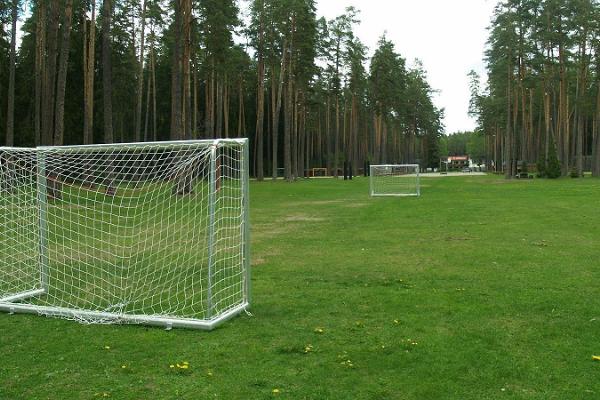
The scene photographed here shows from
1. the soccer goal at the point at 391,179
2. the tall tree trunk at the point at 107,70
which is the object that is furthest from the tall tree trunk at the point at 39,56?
the soccer goal at the point at 391,179

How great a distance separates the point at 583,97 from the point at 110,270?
43.7m

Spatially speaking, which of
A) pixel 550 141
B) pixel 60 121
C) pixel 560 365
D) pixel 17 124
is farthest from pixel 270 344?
pixel 550 141

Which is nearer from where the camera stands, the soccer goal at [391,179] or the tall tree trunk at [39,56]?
the tall tree trunk at [39,56]

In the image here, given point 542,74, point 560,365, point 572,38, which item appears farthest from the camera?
point 542,74

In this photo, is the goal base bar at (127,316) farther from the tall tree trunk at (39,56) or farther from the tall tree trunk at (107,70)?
the tall tree trunk at (39,56)

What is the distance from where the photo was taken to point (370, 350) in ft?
14.7

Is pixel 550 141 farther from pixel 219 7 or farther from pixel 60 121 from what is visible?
pixel 60 121

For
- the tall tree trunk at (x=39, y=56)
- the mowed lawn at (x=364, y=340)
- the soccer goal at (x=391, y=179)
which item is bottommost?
the mowed lawn at (x=364, y=340)

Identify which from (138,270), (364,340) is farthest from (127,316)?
(138,270)

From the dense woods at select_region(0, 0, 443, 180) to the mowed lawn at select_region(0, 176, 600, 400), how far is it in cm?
1487

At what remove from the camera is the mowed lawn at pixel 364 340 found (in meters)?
3.81

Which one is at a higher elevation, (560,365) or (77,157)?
(77,157)

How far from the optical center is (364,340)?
474 centimetres

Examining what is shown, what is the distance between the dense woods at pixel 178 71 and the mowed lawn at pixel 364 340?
48.8 feet
